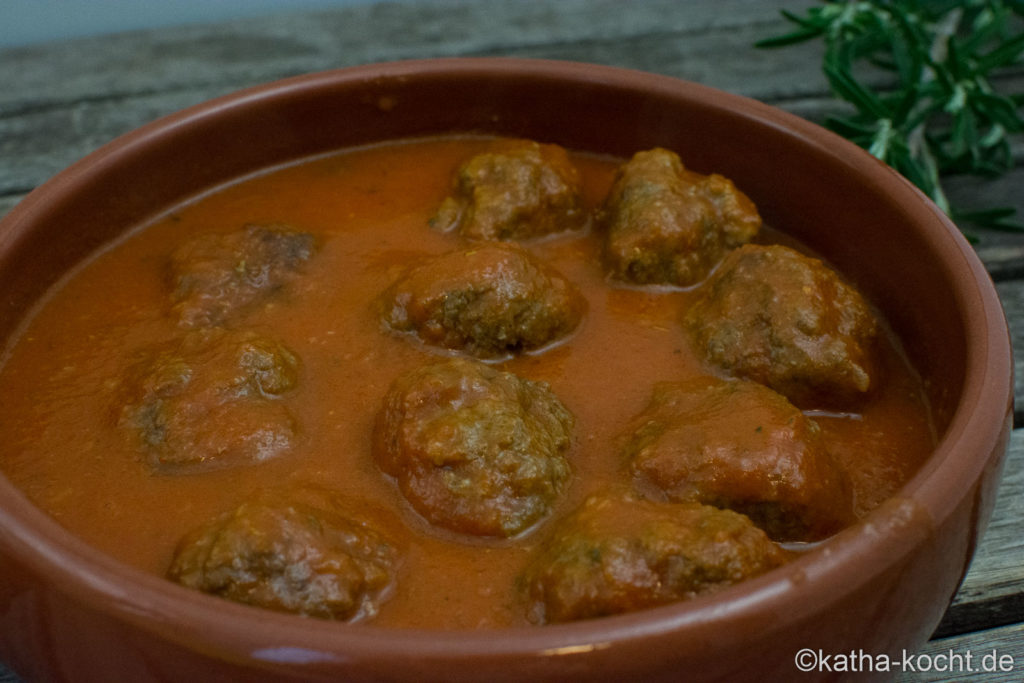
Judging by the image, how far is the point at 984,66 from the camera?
3447mm

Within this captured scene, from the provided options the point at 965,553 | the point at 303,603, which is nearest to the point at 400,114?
the point at 303,603

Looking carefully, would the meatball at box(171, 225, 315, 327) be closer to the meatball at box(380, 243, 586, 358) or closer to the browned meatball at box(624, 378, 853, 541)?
the meatball at box(380, 243, 586, 358)

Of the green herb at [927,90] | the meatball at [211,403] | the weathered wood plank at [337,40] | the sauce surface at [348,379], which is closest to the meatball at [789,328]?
the sauce surface at [348,379]

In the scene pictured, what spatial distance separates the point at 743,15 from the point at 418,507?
3170mm

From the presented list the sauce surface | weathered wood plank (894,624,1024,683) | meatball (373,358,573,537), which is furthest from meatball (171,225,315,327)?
weathered wood plank (894,624,1024,683)

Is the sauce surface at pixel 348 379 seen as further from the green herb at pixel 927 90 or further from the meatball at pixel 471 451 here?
the green herb at pixel 927 90

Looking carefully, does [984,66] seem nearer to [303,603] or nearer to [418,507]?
[418,507]

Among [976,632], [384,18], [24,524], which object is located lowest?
[976,632]

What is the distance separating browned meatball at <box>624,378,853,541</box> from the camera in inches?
76.6

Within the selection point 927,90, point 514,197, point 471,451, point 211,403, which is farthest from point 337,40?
point 471,451

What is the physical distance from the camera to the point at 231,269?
2545 mm

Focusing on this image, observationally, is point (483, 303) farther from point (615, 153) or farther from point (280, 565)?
point (615, 153)

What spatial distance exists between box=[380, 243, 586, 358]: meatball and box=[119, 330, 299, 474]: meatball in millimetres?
287

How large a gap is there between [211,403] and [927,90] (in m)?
2.35
